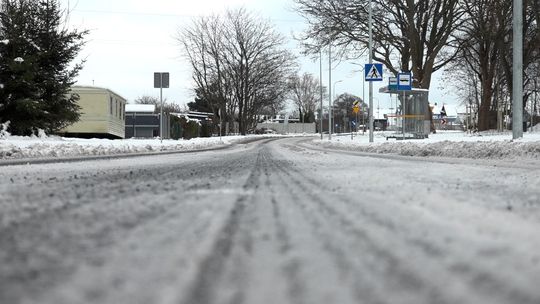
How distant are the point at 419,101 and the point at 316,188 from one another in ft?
74.0

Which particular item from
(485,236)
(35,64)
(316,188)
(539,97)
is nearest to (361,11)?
(35,64)

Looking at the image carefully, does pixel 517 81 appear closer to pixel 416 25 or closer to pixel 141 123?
pixel 416 25

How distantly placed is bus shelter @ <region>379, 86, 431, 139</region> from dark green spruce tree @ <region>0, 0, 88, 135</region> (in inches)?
573

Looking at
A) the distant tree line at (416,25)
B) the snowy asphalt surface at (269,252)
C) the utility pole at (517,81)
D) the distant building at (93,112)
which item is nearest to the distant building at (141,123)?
the distant building at (93,112)

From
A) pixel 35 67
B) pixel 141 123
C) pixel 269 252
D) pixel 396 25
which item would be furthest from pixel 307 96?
pixel 269 252

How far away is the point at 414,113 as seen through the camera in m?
24.7

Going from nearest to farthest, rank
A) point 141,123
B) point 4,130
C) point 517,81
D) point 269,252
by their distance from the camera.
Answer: point 269,252, point 517,81, point 4,130, point 141,123

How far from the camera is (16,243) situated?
1.54 meters

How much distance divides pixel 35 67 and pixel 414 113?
57.1ft

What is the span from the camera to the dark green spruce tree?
1741cm

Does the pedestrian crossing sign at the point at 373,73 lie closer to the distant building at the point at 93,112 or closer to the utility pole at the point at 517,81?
the utility pole at the point at 517,81

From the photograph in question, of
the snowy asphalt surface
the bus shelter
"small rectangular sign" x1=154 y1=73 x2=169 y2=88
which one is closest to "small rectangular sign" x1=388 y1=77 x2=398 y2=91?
the bus shelter

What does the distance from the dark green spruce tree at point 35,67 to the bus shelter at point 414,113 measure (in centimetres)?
1455

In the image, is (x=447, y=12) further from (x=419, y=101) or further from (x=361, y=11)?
(x=419, y=101)
